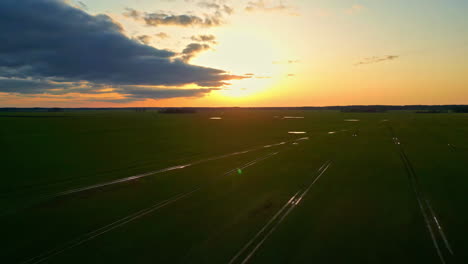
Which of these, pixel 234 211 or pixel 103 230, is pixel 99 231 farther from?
pixel 234 211

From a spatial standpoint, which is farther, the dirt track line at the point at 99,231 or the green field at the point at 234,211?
the green field at the point at 234,211

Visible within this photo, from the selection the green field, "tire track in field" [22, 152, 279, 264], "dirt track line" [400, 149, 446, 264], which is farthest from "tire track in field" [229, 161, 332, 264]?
"dirt track line" [400, 149, 446, 264]

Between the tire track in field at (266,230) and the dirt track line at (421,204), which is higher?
the tire track in field at (266,230)

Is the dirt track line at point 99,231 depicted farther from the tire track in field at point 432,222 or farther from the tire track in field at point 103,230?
the tire track in field at point 432,222

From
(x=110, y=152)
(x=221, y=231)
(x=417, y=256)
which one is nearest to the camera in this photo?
(x=417, y=256)

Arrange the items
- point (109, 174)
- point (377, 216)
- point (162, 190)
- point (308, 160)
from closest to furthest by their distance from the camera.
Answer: point (377, 216) < point (162, 190) < point (109, 174) < point (308, 160)

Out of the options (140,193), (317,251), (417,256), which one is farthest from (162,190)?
(417,256)

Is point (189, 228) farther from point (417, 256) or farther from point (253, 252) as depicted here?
point (417, 256)

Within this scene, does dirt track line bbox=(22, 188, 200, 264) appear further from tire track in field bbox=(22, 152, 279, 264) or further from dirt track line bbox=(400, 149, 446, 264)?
dirt track line bbox=(400, 149, 446, 264)

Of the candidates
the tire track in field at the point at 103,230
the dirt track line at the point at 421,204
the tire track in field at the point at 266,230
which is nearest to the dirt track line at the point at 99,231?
the tire track in field at the point at 103,230
